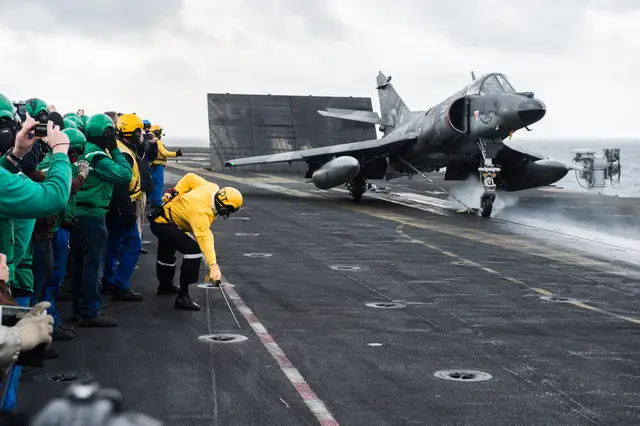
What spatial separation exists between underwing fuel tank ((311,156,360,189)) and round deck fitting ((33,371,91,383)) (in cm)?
1899

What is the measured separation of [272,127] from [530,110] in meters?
29.9

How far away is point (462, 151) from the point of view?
25078 millimetres

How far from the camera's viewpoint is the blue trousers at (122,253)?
11.1 meters

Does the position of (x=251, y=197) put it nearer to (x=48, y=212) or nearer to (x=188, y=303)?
(x=188, y=303)

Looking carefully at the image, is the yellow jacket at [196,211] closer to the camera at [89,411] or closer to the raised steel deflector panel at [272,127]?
the camera at [89,411]

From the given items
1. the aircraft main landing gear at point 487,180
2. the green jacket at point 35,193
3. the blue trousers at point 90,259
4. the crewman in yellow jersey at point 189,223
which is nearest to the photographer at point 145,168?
the crewman in yellow jersey at point 189,223

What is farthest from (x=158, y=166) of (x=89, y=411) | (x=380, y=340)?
(x=89, y=411)

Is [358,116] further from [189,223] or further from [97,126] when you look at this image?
[97,126]

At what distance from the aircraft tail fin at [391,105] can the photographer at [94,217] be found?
2332 centimetres

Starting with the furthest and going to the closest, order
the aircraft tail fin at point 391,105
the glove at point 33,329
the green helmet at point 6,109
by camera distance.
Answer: the aircraft tail fin at point 391,105 → the green helmet at point 6,109 → the glove at point 33,329

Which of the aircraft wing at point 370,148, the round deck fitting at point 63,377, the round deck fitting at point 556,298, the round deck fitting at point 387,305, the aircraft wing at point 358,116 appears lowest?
the round deck fitting at point 556,298

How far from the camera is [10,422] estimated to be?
437 cm

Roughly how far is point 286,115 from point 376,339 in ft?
140

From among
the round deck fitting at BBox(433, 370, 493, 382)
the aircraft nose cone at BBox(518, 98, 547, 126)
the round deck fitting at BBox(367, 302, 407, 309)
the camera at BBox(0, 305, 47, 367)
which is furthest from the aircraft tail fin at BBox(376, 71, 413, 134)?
the camera at BBox(0, 305, 47, 367)
